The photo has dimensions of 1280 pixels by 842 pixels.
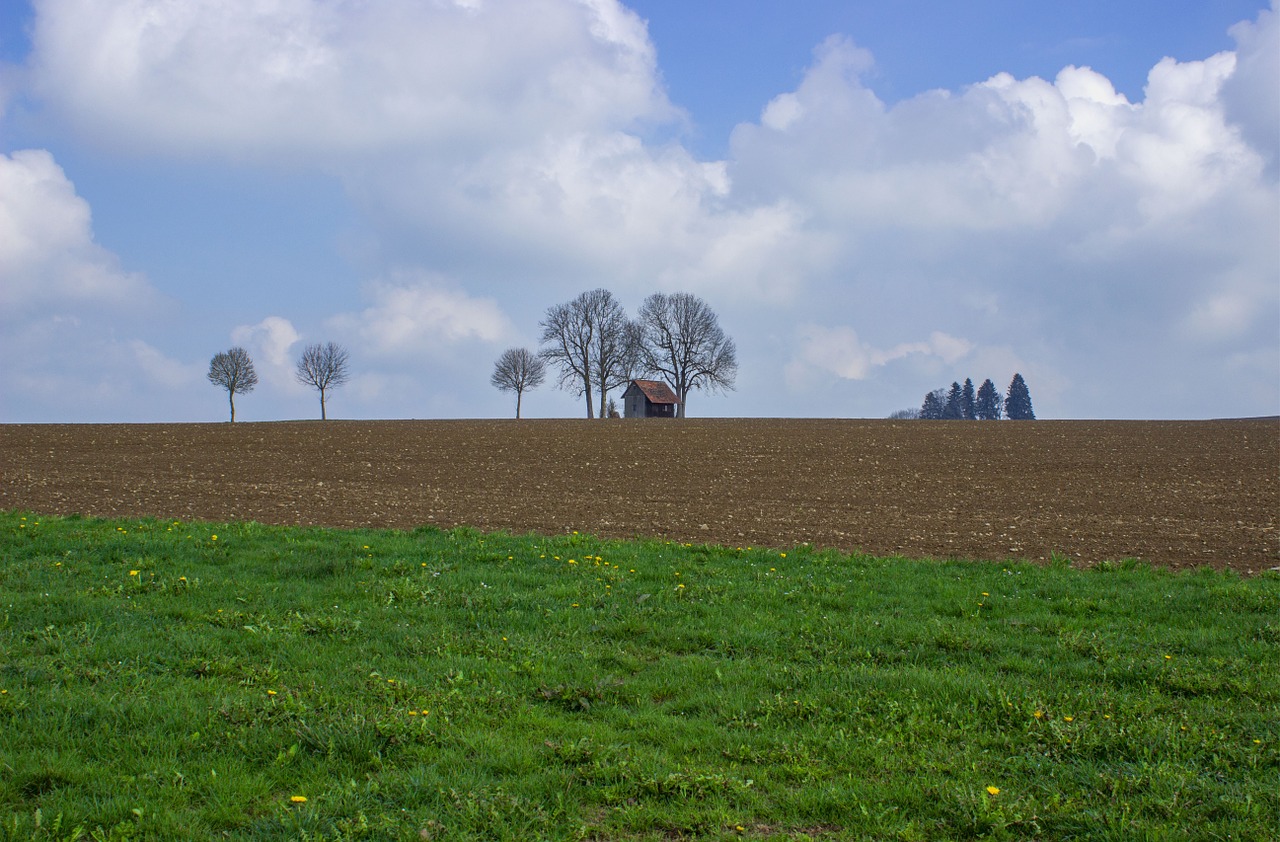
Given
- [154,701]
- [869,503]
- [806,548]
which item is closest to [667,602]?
[806,548]

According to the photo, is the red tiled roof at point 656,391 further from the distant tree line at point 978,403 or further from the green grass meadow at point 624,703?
the green grass meadow at point 624,703

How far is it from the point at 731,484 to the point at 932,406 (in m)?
106

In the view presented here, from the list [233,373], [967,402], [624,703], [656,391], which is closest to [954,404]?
[967,402]

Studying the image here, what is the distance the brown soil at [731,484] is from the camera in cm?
1434

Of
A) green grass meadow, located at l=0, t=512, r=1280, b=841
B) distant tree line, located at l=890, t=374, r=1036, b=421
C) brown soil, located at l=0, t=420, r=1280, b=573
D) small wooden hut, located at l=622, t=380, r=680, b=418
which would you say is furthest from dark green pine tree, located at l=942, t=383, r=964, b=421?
green grass meadow, located at l=0, t=512, r=1280, b=841

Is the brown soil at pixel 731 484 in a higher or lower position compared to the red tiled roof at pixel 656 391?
lower

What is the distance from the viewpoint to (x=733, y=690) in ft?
21.1

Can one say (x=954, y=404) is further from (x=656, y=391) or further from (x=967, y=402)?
(x=656, y=391)

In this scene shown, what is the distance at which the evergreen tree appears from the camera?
11925 centimetres

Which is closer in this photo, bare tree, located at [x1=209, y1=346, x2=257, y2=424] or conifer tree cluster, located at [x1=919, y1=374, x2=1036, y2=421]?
bare tree, located at [x1=209, y1=346, x2=257, y2=424]

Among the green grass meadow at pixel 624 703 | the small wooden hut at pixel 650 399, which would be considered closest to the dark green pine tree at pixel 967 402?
the small wooden hut at pixel 650 399

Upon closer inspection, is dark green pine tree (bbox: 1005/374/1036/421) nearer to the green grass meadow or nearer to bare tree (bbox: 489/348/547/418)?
bare tree (bbox: 489/348/547/418)

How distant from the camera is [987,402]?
369ft

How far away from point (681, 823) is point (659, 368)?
7102 cm
